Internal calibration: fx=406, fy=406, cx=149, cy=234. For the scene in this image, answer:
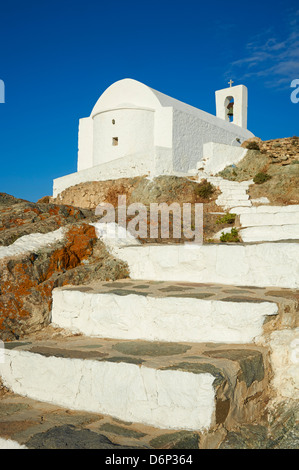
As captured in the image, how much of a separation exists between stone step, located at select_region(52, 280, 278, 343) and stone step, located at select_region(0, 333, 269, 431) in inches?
5.8

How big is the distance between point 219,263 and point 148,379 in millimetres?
1787

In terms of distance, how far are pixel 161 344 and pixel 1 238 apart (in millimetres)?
2190

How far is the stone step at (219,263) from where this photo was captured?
3.65m

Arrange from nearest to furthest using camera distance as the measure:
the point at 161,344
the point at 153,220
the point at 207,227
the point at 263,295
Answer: the point at 161,344
the point at 263,295
the point at 153,220
the point at 207,227

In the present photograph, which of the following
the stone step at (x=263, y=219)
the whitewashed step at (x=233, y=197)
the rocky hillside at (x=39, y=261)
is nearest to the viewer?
the rocky hillside at (x=39, y=261)

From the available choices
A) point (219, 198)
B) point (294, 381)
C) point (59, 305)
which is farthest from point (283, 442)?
point (219, 198)

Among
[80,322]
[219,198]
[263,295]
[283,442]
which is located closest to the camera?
[283,442]

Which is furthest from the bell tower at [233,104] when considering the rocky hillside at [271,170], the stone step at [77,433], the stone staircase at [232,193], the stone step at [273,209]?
the stone step at [77,433]

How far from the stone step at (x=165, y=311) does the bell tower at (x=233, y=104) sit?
1003 inches

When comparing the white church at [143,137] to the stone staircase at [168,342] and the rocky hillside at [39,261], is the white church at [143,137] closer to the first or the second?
the rocky hillside at [39,261]

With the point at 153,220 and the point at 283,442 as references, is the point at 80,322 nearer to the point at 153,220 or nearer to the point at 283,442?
the point at 283,442

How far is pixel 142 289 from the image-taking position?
361 cm

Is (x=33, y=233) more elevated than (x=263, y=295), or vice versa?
(x=33, y=233)

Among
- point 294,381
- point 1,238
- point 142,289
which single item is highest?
point 1,238
